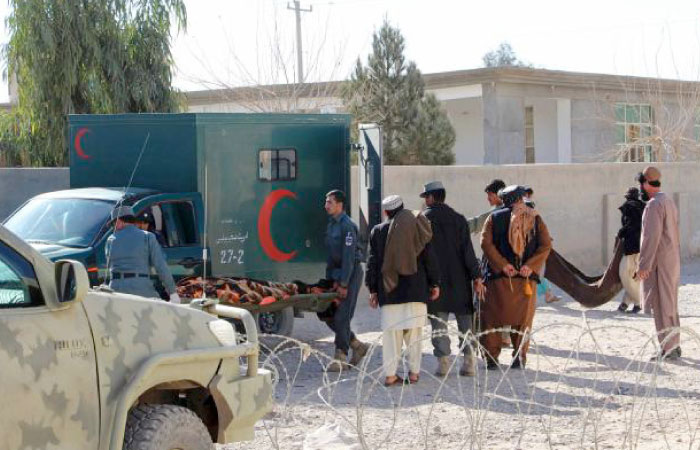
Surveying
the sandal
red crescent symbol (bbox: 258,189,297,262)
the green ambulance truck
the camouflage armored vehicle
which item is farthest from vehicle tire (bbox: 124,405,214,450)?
red crescent symbol (bbox: 258,189,297,262)

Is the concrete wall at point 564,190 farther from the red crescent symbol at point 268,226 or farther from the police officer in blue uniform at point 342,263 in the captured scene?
the police officer in blue uniform at point 342,263

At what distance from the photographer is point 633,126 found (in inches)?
1415

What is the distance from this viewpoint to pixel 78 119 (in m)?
11.8

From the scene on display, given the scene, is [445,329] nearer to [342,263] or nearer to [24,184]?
[342,263]

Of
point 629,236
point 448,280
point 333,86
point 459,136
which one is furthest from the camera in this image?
point 459,136

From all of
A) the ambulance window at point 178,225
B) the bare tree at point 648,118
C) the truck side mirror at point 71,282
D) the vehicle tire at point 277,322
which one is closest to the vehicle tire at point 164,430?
the truck side mirror at point 71,282

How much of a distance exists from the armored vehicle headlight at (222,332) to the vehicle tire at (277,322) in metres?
6.70

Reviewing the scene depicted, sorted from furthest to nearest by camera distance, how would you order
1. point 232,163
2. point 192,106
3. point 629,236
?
point 192,106 < point 629,236 < point 232,163

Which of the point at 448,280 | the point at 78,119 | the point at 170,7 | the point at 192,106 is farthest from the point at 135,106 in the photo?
the point at 192,106

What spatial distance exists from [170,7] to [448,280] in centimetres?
1176

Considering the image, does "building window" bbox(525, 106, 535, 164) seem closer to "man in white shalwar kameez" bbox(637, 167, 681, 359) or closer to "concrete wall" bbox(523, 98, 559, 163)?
"concrete wall" bbox(523, 98, 559, 163)

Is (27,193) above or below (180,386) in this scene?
above

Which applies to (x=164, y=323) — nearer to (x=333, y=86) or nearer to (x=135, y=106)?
(x=135, y=106)

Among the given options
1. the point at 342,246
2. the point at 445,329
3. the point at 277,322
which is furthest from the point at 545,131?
the point at 445,329
